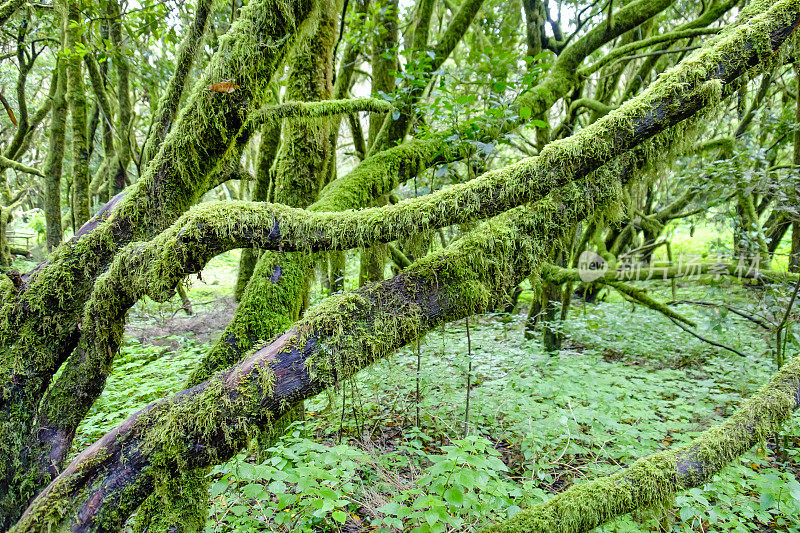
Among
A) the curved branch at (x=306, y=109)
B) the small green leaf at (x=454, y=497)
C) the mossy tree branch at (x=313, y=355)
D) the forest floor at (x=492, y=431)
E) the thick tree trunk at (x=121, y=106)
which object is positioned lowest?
the forest floor at (x=492, y=431)

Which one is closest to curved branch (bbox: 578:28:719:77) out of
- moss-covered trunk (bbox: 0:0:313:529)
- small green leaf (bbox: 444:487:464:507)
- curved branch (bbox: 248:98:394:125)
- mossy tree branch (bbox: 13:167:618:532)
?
curved branch (bbox: 248:98:394:125)

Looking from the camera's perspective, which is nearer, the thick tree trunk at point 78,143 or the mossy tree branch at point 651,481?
the mossy tree branch at point 651,481

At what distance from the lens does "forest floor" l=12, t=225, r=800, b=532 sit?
234 centimetres

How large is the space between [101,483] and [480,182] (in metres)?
2.19

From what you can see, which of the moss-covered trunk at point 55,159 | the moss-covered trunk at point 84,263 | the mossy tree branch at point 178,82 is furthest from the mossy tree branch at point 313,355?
the moss-covered trunk at point 55,159

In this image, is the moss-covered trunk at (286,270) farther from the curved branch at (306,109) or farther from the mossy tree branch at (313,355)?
the mossy tree branch at (313,355)

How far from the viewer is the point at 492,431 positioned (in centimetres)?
410

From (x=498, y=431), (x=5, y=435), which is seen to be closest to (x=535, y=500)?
(x=498, y=431)

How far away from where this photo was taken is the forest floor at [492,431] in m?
2.34

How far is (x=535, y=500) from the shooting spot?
2.86 meters

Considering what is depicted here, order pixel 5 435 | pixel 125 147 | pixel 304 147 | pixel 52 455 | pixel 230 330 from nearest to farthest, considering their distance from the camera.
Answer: pixel 5 435, pixel 52 455, pixel 230 330, pixel 304 147, pixel 125 147

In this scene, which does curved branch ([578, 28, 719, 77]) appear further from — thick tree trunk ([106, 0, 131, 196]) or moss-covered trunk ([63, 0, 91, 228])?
moss-covered trunk ([63, 0, 91, 228])

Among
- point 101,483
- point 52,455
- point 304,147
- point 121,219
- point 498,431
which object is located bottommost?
point 498,431

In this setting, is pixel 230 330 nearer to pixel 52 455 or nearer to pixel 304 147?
pixel 52 455
